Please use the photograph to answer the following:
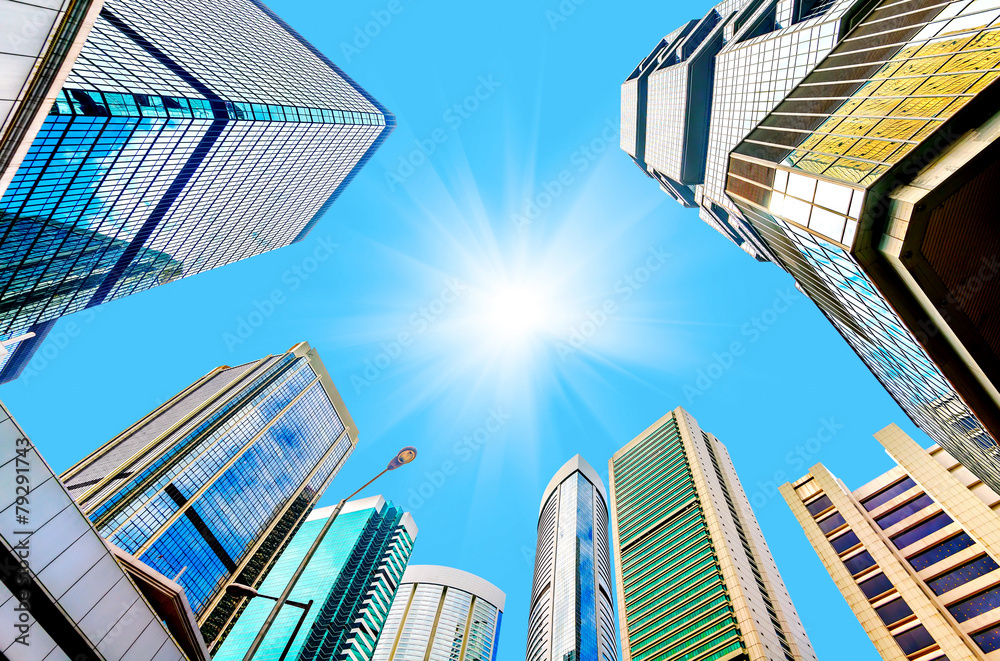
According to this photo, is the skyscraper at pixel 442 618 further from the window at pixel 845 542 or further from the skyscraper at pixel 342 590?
the window at pixel 845 542

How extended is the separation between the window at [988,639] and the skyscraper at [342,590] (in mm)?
109402

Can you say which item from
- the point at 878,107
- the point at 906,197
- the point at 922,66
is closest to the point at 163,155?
the point at 878,107

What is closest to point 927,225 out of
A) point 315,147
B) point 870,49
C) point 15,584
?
point 870,49

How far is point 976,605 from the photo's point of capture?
127 feet

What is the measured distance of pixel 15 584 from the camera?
1328 centimetres

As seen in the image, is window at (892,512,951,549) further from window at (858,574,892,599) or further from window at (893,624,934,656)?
window at (893,624,934,656)

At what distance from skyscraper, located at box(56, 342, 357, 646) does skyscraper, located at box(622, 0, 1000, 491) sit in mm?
110468

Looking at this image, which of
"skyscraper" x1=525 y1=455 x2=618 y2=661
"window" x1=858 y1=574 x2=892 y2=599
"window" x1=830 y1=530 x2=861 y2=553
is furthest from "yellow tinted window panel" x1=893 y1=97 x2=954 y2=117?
"skyscraper" x1=525 y1=455 x2=618 y2=661

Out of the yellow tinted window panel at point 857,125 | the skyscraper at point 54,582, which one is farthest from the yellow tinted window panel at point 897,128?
the skyscraper at point 54,582

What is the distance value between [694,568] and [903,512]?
34.7m

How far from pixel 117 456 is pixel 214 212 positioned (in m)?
66.1

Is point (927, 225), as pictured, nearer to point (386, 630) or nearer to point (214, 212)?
point (214, 212)

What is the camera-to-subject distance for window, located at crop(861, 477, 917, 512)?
5132 centimetres

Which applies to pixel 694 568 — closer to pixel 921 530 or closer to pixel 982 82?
pixel 921 530
